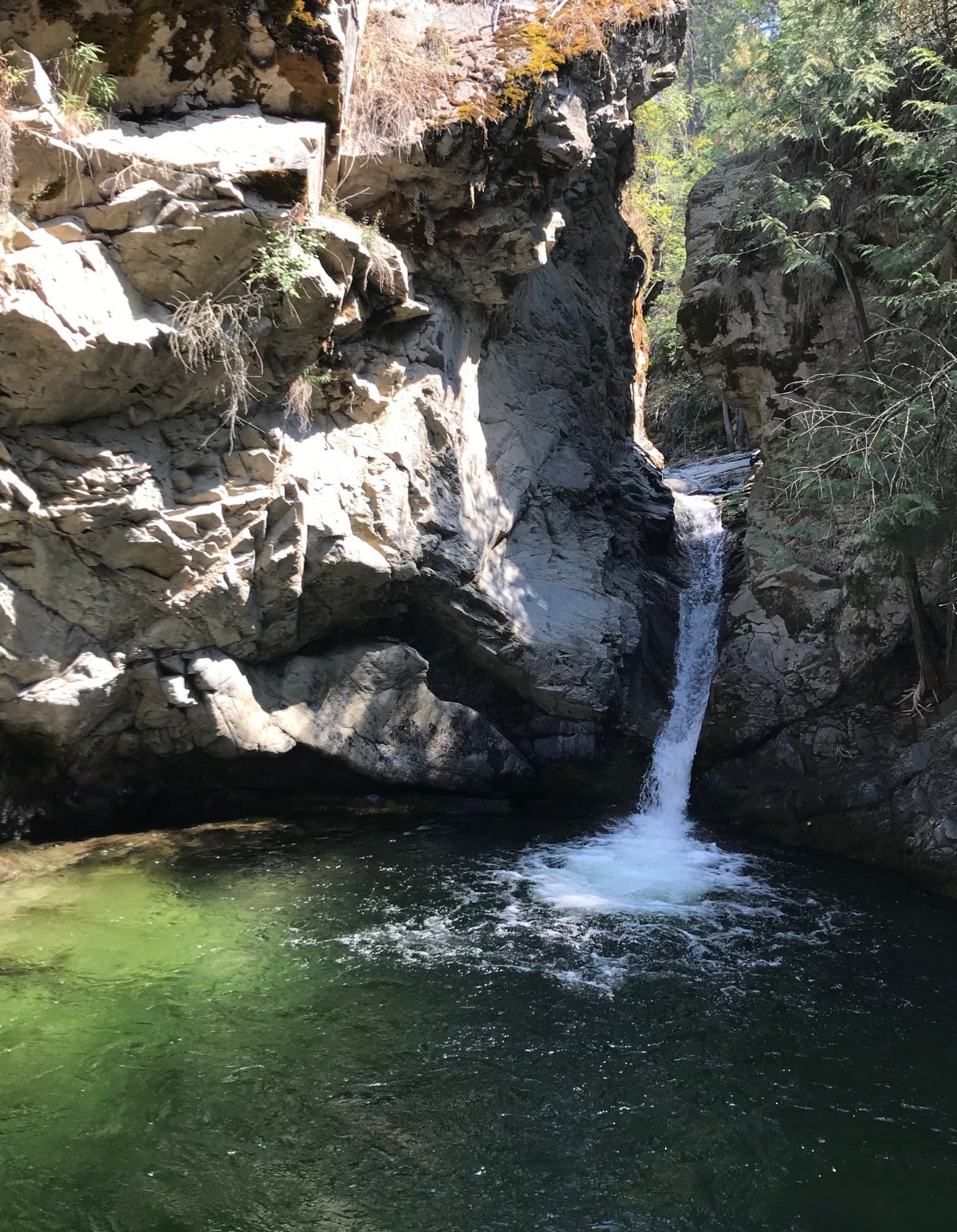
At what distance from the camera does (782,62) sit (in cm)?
1074

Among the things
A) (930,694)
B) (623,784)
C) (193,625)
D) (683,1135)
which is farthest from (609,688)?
(683,1135)

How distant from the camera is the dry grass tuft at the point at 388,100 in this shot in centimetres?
1060

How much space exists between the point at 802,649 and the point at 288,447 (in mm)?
6814

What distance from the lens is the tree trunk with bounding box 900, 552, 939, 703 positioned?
423 inches

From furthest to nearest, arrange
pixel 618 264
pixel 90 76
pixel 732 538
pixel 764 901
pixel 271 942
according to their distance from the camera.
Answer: pixel 618 264, pixel 732 538, pixel 764 901, pixel 90 76, pixel 271 942

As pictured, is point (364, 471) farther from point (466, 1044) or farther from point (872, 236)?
point (872, 236)

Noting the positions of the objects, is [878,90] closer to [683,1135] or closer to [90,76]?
[90,76]

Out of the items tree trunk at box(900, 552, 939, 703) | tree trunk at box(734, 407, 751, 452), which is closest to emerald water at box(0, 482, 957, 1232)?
tree trunk at box(900, 552, 939, 703)

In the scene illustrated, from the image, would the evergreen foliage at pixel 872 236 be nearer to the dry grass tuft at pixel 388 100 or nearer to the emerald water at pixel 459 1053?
the dry grass tuft at pixel 388 100

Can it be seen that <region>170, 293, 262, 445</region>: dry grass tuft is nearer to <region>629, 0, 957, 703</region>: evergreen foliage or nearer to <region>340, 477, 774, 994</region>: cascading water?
<region>340, 477, 774, 994</region>: cascading water

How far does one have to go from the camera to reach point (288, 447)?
10250 millimetres

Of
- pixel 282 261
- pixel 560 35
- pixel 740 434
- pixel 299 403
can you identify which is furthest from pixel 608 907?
pixel 740 434

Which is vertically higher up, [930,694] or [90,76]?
[90,76]

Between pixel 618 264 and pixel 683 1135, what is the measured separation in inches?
594
